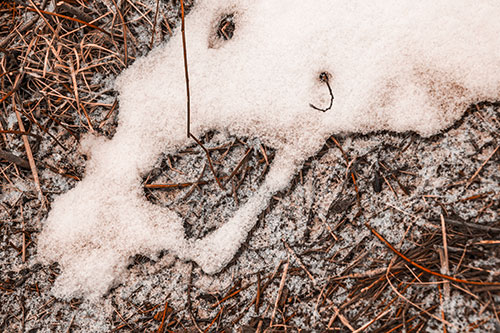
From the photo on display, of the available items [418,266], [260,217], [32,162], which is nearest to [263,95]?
[260,217]

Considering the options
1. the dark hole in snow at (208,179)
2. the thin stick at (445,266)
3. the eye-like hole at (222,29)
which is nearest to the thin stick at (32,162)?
the dark hole in snow at (208,179)

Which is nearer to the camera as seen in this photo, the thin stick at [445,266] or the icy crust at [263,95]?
the thin stick at [445,266]

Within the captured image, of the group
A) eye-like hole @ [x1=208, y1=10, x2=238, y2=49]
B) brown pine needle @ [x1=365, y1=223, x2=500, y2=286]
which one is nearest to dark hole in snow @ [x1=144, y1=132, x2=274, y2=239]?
eye-like hole @ [x1=208, y1=10, x2=238, y2=49]

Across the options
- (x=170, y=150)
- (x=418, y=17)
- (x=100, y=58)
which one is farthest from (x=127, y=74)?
(x=418, y=17)

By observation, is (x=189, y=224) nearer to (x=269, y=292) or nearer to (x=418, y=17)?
(x=269, y=292)

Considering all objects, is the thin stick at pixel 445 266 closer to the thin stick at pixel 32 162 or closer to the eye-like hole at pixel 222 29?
the eye-like hole at pixel 222 29

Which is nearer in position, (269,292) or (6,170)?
(269,292)
